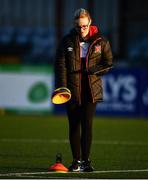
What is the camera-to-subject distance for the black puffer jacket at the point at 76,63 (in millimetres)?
11289

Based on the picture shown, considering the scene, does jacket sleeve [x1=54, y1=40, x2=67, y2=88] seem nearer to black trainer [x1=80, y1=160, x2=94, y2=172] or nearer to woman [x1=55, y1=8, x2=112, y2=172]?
woman [x1=55, y1=8, x2=112, y2=172]

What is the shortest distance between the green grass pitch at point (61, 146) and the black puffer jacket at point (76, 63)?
108 cm

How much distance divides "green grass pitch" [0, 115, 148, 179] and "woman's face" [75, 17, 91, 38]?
1770 mm

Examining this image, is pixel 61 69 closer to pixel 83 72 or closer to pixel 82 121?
pixel 83 72

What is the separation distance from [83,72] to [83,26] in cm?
60

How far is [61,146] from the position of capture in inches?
621

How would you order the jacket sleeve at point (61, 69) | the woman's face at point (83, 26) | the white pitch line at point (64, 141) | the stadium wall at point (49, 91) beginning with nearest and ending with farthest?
the woman's face at point (83, 26) < the jacket sleeve at point (61, 69) < the white pitch line at point (64, 141) < the stadium wall at point (49, 91)

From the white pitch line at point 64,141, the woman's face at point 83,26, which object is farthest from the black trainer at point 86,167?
the white pitch line at point 64,141

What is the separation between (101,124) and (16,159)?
9038 mm

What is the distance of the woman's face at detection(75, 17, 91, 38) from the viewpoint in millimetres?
11078

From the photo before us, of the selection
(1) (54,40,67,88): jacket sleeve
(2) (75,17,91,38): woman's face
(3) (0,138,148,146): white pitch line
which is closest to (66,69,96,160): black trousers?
(1) (54,40,67,88): jacket sleeve

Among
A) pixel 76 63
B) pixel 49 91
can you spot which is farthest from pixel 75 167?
pixel 49 91

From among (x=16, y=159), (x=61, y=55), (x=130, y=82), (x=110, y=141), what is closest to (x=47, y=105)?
(x=130, y=82)

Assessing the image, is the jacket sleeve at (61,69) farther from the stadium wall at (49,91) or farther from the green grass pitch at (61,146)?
the stadium wall at (49,91)
